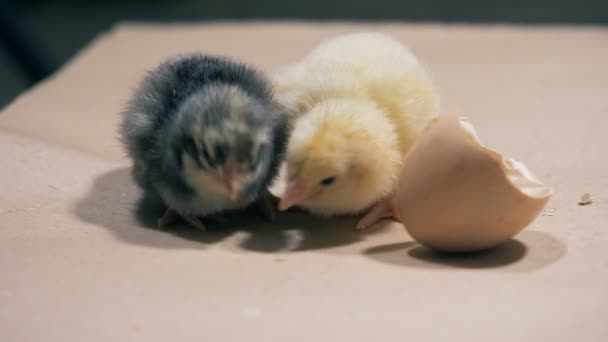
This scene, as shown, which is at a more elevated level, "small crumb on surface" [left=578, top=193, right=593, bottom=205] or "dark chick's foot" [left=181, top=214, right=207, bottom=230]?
"small crumb on surface" [left=578, top=193, right=593, bottom=205]

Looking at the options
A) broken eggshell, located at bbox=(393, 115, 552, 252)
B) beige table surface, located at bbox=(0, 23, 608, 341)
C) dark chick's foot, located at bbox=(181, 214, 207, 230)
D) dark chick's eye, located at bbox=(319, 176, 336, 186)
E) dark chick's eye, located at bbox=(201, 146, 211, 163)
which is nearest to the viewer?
beige table surface, located at bbox=(0, 23, 608, 341)

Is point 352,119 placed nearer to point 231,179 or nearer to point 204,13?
point 231,179

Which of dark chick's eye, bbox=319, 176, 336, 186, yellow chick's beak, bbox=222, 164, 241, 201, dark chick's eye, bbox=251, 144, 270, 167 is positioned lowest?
dark chick's eye, bbox=319, 176, 336, 186

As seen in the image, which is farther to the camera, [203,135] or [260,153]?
[260,153]

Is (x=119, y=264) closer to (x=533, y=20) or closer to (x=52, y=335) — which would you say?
(x=52, y=335)

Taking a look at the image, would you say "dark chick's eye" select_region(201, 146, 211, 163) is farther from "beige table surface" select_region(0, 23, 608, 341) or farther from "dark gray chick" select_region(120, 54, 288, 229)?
"beige table surface" select_region(0, 23, 608, 341)

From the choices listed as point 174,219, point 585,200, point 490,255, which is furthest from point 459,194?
point 174,219

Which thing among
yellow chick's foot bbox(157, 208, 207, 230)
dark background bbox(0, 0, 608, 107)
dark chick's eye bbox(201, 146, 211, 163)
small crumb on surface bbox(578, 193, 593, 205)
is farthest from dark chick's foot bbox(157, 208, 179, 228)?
dark background bbox(0, 0, 608, 107)
